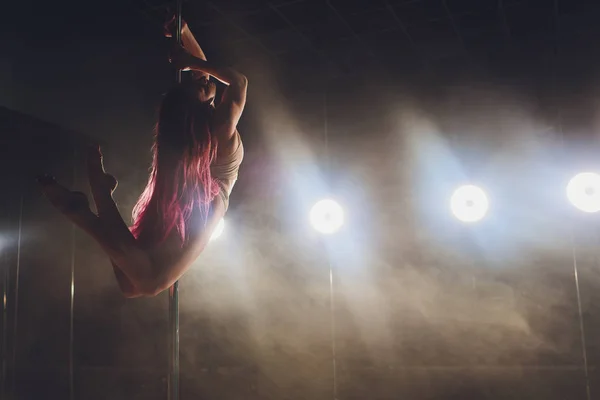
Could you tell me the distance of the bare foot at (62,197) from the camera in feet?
2.87

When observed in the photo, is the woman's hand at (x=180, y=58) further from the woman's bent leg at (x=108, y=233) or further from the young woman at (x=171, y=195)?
the woman's bent leg at (x=108, y=233)

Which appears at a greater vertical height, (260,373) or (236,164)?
(236,164)

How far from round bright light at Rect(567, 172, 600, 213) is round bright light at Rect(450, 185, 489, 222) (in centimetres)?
40

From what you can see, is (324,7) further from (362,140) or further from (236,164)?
(236,164)

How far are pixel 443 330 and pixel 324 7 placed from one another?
170cm

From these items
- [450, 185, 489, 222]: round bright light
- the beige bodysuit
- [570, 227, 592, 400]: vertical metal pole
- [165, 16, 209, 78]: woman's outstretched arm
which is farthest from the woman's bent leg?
[570, 227, 592, 400]: vertical metal pole

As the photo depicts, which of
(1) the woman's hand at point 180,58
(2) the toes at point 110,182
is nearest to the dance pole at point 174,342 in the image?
(2) the toes at point 110,182

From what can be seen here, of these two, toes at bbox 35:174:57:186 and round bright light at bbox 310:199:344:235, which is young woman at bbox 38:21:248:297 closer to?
toes at bbox 35:174:57:186

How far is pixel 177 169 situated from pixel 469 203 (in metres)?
2.04

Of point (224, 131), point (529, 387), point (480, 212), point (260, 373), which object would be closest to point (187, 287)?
point (260, 373)

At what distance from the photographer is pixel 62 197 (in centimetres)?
88

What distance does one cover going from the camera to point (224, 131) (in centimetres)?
110

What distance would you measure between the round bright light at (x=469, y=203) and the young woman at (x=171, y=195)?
1860 mm

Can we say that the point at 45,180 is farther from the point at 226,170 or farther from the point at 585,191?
the point at 585,191
